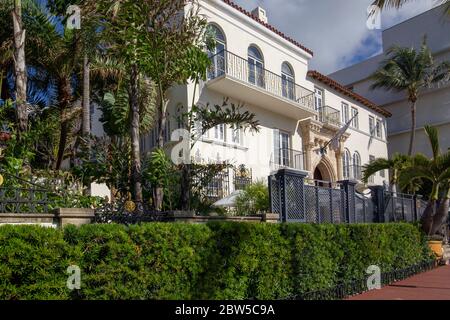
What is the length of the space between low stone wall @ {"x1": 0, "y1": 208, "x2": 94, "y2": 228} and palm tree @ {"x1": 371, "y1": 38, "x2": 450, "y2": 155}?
2712cm

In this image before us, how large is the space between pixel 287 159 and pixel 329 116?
14.8ft

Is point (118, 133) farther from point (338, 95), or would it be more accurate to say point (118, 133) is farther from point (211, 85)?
point (338, 95)

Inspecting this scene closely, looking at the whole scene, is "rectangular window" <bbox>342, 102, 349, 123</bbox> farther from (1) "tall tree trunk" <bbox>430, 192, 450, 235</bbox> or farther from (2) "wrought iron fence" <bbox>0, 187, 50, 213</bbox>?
(2) "wrought iron fence" <bbox>0, 187, 50, 213</bbox>

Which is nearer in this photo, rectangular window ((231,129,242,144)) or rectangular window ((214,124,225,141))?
rectangular window ((214,124,225,141))

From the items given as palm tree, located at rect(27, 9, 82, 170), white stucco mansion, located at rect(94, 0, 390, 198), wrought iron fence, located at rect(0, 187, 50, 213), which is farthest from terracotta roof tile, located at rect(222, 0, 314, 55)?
wrought iron fence, located at rect(0, 187, 50, 213)

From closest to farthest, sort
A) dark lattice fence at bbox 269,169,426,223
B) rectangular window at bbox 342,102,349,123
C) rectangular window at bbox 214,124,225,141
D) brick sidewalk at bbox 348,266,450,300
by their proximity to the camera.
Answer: brick sidewalk at bbox 348,266,450,300 < dark lattice fence at bbox 269,169,426,223 < rectangular window at bbox 214,124,225,141 < rectangular window at bbox 342,102,349,123

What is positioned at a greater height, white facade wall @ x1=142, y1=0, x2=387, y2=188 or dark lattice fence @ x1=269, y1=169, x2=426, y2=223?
white facade wall @ x1=142, y1=0, x2=387, y2=188

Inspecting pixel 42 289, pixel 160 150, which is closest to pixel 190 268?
pixel 42 289

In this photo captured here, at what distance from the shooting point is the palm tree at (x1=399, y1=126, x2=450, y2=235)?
49.9 ft

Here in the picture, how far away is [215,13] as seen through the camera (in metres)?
16.7

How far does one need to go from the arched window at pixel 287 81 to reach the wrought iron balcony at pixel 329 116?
288 centimetres

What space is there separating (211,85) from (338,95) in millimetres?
11082

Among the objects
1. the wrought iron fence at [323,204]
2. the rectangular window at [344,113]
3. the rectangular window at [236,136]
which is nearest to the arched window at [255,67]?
the rectangular window at [236,136]

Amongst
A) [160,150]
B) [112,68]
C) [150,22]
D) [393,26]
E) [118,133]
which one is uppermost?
[393,26]
